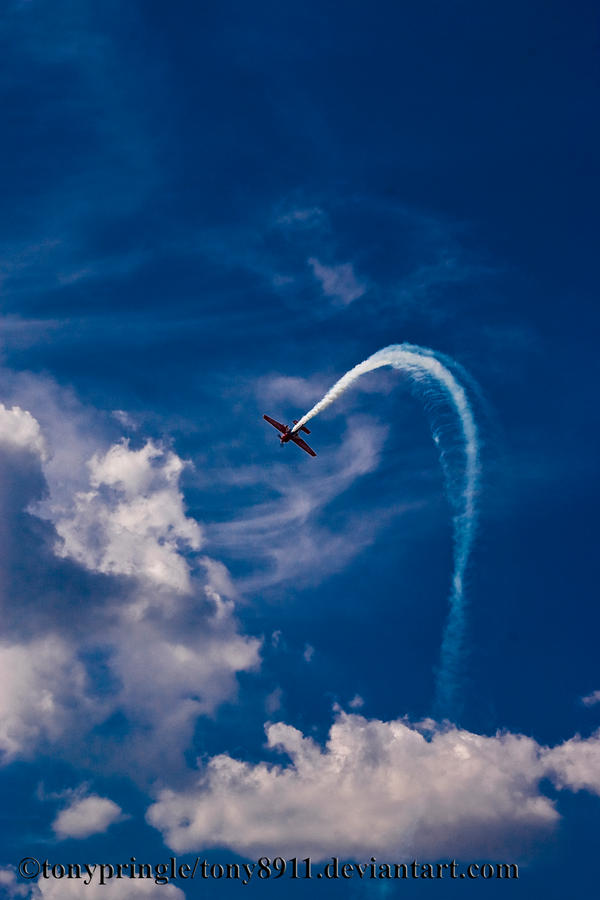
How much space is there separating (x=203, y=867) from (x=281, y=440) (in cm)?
8299

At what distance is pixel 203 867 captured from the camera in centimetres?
13800

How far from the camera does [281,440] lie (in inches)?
6412

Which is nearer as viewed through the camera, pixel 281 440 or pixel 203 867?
pixel 203 867

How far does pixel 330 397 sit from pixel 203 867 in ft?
294

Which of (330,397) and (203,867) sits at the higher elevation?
(330,397)

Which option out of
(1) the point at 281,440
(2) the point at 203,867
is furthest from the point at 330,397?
(2) the point at 203,867

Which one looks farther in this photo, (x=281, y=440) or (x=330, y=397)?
(x=281, y=440)

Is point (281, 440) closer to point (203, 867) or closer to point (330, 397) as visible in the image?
point (330, 397)

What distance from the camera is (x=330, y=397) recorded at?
145875 mm

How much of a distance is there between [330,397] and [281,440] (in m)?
21.2

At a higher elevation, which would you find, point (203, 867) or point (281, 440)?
point (281, 440)
